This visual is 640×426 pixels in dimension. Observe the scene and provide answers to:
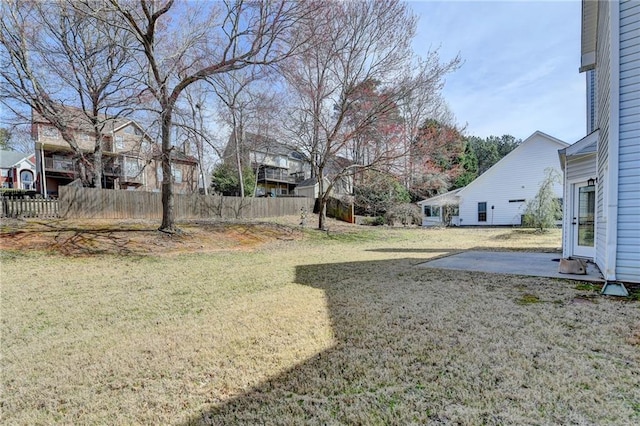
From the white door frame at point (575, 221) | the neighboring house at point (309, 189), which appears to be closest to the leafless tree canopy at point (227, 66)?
the white door frame at point (575, 221)

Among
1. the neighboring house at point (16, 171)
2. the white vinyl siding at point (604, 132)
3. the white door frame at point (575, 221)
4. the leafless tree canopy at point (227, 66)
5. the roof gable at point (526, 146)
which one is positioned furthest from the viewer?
the neighboring house at point (16, 171)

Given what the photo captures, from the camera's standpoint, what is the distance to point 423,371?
2.47 m

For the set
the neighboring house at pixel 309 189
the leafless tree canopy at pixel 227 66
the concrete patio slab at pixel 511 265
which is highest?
the leafless tree canopy at pixel 227 66

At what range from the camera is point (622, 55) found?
4.53 m

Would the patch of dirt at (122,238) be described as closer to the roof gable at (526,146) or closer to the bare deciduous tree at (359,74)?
the bare deciduous tree at (359,74)

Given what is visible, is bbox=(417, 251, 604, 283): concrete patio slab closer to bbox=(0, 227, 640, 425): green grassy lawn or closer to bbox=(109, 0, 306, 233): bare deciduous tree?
bbox=(0, 227, 640, 425): green grassy lawn

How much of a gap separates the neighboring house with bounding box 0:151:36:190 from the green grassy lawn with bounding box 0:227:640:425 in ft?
105

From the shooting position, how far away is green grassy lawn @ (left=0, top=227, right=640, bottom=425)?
6.69ft

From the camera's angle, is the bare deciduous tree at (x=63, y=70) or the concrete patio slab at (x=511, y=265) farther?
the bare deciduous tree at (x=63, y=70)

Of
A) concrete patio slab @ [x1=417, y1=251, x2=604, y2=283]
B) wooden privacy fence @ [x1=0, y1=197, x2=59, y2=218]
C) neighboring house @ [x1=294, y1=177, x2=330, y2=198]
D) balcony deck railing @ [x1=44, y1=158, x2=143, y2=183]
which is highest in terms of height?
balcony deck railing @ [x1=44, y1=158, x2=143, y2=183]

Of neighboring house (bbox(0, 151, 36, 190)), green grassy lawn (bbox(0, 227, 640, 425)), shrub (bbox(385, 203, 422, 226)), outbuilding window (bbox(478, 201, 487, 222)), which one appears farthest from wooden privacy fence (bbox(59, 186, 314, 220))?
neighboring house (bbox(0, 151, 36, 190))

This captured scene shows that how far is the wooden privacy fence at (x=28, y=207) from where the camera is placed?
10492 mm

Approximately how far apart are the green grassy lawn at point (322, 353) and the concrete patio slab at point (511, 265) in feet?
1.84

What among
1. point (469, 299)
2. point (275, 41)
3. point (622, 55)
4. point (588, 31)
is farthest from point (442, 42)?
point (469, 299)
